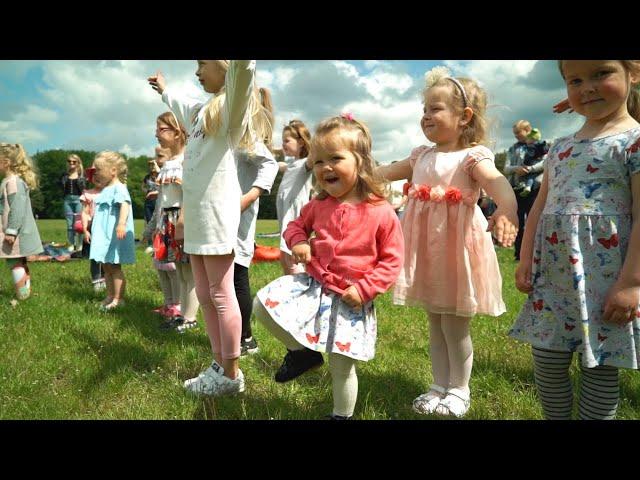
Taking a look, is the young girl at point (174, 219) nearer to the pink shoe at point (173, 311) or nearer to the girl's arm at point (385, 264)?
the pink shoe at point (173, 311)

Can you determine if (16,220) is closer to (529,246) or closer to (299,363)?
(299,363)

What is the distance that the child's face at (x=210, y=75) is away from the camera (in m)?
2.79

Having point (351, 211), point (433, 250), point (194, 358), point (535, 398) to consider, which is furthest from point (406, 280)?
point (194, 358)

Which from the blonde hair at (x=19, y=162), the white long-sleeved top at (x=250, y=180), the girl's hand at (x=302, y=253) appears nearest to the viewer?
the girl's hand at (x=302, y=253)

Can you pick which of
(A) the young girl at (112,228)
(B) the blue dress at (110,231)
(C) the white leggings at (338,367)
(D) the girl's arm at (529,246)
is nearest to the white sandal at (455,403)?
(C) the white leggings at (338,367)

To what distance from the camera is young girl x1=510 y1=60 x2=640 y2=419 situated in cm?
190

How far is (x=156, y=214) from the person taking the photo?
4926 mm

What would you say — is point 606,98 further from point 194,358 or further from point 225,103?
point 194,358

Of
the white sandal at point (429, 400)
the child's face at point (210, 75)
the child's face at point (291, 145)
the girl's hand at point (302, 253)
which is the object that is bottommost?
the white sandal at point (429, 400)

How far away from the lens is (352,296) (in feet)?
7.35

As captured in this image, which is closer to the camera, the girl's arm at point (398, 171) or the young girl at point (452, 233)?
the young girl at point (452, 233)

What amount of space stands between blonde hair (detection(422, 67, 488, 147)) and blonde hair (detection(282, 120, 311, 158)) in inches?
104

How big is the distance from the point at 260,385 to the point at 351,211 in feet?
4.76

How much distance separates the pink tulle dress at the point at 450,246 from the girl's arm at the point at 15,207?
5.12 m
